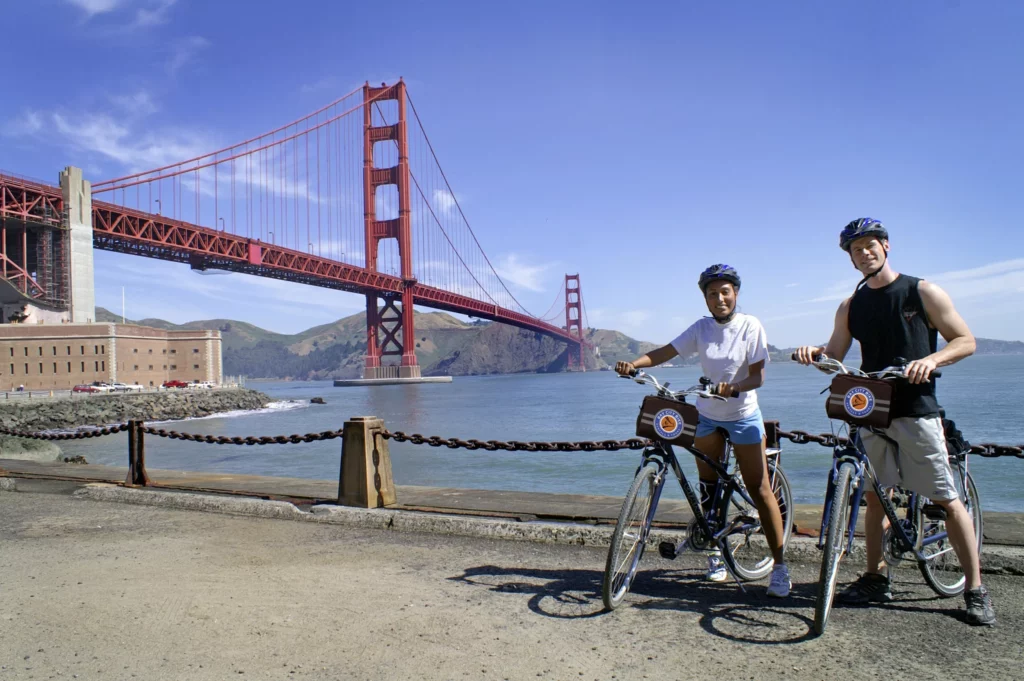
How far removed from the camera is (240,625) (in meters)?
2.98

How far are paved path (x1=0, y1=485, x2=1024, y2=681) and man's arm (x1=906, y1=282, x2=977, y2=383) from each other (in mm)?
925

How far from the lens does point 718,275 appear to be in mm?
3146

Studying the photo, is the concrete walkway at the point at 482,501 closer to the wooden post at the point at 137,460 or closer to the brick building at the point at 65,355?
the wooden post at the point at 137,460

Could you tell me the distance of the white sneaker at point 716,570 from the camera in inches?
132

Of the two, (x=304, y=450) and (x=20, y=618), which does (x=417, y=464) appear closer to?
(x=304, y=450)

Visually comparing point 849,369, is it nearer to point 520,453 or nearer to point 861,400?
point 861,400

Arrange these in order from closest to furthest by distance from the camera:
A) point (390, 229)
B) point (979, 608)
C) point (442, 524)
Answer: point (979, 608), point (442, 524), point (390, 229)

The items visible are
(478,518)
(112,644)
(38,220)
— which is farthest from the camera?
(38,220)

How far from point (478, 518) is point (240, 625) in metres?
1.92

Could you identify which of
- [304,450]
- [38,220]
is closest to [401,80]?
[38,220]

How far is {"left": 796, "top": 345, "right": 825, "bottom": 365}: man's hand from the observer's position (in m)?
2.96

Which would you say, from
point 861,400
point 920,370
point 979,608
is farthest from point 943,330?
point 979,608

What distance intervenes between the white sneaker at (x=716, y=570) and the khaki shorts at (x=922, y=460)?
0.83m

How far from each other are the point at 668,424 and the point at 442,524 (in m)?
2.08
